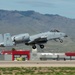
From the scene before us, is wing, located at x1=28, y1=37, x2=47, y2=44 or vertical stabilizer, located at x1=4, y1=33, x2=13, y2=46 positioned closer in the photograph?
wing, located at x1=28, y1=37, x2=47, y2=44

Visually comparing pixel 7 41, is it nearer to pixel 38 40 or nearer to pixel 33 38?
pixel 33 38

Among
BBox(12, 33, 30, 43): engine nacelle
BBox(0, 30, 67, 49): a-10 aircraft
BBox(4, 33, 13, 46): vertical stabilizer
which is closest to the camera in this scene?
BBox(0, 30, 67, 49): a-10 aircraft

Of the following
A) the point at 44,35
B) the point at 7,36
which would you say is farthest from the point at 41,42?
the point at 7,36

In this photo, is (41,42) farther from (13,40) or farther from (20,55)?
(20,55)

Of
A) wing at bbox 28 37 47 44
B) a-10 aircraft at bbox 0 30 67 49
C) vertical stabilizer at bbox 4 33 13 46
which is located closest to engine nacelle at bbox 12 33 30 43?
a-10 aircraft at bbox 0 30 67 49

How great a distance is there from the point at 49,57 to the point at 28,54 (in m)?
11.1

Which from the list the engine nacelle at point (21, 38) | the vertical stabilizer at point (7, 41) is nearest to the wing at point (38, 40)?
the engine nacelle at point (21, 38)

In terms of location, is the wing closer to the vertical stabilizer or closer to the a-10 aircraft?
the a-10 aircraft

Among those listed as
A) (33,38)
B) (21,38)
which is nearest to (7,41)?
(21,38)

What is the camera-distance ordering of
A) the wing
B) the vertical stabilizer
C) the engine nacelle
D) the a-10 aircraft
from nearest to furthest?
the a-10 aircraft, the wing, the engine nacelle, the vertical stabilizer

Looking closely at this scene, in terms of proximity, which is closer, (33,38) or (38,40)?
(38,40)

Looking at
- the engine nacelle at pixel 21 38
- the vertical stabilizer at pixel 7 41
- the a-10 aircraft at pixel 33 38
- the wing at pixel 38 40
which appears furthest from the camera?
the vertical stabilizer at pixel 7 41

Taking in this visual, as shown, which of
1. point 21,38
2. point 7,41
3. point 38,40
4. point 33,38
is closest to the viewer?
point 21,38

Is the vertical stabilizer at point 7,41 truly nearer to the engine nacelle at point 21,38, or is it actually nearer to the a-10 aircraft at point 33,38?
the a-10 aircraft at point 33,38
